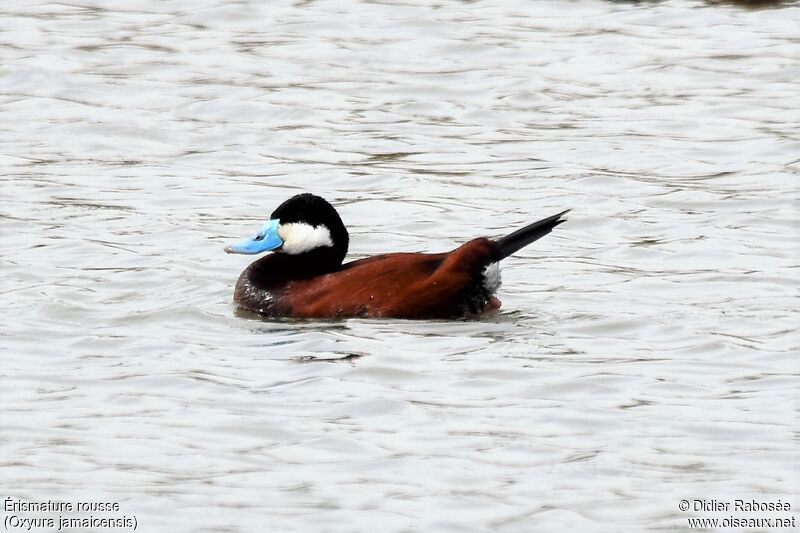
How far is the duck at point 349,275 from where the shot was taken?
8789mm

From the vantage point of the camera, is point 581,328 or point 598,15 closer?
point 581,328

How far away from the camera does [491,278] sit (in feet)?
29.4

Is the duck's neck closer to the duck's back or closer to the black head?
the black head

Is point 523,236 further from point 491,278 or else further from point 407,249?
point 407,249

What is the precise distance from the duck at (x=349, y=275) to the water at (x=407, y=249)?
0.34ft

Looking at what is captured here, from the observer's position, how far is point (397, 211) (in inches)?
452

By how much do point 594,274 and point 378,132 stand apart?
12.4ft

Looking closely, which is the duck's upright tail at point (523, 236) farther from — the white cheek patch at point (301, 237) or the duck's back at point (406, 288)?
the white cheek patch at point (301, 237)

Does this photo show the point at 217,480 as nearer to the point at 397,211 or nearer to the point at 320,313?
the point at 320,313

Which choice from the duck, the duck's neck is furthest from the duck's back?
the duck's neck

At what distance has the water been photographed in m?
6.37

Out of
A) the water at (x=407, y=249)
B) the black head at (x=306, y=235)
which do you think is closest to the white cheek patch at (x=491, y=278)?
the water at (x=407, y=249)

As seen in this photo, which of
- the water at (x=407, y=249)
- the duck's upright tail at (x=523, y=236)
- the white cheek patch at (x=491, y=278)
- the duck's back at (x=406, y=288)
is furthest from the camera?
the duck's upright tail at (x=523, y=236)

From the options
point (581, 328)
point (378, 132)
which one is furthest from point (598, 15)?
point (581, 328)
